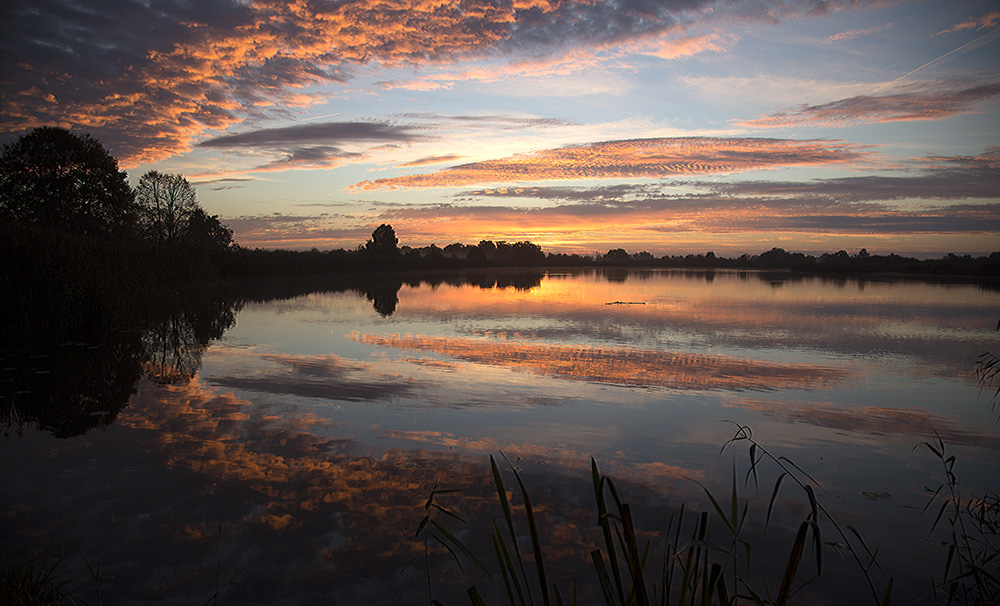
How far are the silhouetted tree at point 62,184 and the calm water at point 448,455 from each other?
26808 millimetres

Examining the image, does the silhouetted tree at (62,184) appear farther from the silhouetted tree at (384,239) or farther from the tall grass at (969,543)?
the silhouetted tree at (384,239)

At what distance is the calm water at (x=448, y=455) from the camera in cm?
319

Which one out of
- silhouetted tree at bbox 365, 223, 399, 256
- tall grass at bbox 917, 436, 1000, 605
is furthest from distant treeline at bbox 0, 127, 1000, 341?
silhouetted tree at bbox 365, 223, 399, 256

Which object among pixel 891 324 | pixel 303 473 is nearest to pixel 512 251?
pixel 891 324

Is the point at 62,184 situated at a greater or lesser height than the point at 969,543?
greater

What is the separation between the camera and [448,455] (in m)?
4.91

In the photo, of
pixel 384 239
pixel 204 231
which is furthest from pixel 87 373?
pixel 384 239

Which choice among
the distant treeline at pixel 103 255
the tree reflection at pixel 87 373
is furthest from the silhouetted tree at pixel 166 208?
the tree reflection at pixel 87 373

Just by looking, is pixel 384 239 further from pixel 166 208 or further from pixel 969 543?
pixel 969 543

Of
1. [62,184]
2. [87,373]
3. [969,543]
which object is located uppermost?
[62,184]

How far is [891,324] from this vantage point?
1420 centimetres

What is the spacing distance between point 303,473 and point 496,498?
1.65m

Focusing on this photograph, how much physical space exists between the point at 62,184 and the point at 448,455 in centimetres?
3653

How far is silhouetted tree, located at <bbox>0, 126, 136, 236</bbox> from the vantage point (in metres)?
29.4
